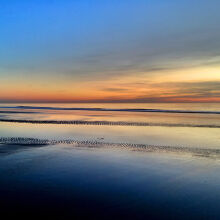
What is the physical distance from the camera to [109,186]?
6.10 meters

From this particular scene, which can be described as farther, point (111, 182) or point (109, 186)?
point (111, 182)

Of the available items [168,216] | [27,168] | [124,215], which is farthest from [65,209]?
[27,168]

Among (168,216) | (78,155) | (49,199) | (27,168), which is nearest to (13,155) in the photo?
(27,168)

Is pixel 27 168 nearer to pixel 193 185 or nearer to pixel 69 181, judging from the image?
pixel 69 181

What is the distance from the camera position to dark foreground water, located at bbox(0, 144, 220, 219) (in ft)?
15.4

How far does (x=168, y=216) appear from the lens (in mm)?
4512

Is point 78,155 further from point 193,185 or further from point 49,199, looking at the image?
point 193,185

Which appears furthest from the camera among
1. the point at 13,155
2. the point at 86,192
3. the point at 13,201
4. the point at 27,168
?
the point at 13,155

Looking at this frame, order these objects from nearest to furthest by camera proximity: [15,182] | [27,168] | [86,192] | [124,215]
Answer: [124,215]
[86,192]
[15,182]
[27,168]

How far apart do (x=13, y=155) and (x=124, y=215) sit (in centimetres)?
701

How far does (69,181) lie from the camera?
6414 mm

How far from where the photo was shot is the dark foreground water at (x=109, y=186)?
4.70 metres

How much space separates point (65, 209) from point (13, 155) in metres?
5.94

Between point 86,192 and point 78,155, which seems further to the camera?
point 78,155
